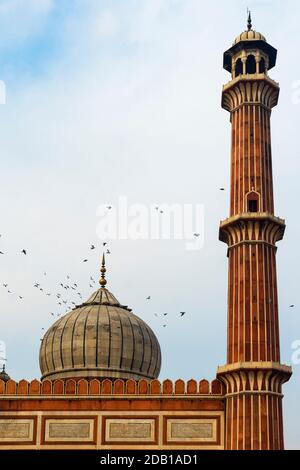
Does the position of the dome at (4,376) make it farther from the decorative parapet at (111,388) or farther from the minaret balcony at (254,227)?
the minaret balcony at (254,227)

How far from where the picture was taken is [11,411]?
2484 centimetres

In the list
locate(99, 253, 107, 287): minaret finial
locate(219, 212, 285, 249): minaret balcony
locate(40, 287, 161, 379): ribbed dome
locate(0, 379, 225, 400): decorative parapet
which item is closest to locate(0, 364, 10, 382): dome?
locate(99, 253, 107, 287): minaret finial

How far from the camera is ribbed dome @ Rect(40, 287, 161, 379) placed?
1131 inches

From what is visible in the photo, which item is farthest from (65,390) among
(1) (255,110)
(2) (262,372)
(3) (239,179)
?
(1) (255,110)

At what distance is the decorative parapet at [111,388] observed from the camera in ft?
80.5

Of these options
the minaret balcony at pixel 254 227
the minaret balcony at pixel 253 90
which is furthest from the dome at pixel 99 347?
the minaret balcony at pixel 253 90

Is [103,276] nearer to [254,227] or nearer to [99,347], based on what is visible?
[99,347]

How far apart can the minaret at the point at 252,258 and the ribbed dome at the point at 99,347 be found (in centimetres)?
551

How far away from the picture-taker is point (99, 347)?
2889 cm

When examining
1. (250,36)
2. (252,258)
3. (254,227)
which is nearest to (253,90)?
(250,36)

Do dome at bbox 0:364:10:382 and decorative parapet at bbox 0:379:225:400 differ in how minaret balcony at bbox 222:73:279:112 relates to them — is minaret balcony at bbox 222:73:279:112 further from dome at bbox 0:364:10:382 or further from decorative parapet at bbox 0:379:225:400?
dome at bbox 0:364:10:382

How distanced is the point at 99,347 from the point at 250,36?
11.4 metres

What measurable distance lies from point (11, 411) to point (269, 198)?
9.87 meters
